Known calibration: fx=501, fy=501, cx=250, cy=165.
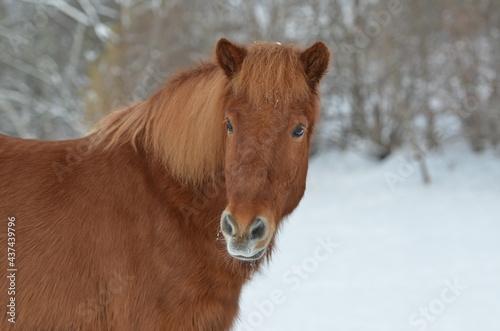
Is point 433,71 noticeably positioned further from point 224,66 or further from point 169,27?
point 224,66

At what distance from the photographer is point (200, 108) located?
3.27 metres

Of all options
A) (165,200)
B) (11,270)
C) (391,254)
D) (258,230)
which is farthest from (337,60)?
(11,270)

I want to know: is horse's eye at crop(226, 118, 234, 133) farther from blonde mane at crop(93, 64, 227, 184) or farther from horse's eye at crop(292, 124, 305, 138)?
horse's eye at crop(292, 124, 305, 138)

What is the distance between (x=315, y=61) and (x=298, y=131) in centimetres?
48

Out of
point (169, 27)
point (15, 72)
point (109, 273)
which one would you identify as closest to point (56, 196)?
point (109, 273)

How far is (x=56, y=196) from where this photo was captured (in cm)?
314

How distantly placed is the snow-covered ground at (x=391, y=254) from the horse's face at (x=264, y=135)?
0.92 m

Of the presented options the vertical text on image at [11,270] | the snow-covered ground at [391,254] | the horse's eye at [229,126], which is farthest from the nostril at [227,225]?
the vertical text on image at [11,270]

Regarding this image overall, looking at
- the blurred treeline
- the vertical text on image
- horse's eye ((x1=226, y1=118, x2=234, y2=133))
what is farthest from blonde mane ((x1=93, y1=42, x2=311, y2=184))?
the blurred treeline

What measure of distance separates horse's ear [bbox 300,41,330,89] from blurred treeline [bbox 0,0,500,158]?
6.98 meters

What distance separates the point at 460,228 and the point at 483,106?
388 centimetres

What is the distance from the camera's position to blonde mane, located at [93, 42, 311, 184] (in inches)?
119

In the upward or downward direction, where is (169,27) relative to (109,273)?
downward

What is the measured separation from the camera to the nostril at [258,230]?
2.66 m
